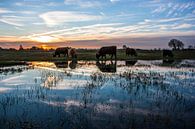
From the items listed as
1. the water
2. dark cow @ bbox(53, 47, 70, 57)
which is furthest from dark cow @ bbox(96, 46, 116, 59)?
the water

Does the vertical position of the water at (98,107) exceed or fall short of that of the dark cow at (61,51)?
it falls short

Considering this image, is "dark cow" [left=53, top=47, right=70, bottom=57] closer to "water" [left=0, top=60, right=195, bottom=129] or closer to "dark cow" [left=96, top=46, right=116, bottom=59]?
"dark cow" [left=96, top=46, right=116, bottom=59]

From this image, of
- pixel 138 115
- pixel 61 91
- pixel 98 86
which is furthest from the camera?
pixel 98 86

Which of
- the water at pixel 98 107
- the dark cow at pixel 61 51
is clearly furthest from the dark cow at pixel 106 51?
the water at pixel 98 107

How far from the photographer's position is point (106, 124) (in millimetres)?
9000

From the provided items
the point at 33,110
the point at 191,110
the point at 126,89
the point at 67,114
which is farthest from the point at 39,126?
the point at 126,89

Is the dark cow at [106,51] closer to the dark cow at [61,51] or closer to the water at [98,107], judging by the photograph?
the dark cow at [61,51]

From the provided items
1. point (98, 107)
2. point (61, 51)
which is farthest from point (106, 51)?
point (98, 107)

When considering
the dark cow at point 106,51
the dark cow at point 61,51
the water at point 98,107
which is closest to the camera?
the water at point 98,107

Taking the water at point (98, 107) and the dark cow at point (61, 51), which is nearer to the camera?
the water at point (98, 107)

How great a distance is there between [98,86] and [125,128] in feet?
28.9

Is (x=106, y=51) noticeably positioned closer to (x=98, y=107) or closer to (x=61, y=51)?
(x=61, y=51)

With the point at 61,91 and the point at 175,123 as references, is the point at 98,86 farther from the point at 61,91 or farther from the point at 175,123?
the point at 175,123

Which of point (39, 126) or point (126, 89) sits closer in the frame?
point (39, 126)
